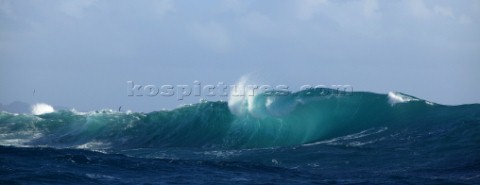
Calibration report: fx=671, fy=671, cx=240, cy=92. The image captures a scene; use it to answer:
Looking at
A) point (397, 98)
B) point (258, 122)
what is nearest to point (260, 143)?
point (258, 122)

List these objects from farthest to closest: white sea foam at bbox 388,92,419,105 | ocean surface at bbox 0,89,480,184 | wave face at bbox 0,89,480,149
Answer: white sea foam at bbox 388,92,419,105, wave face at bbox 0,89,480,149, ocean surface at bbox 0,89,480,184

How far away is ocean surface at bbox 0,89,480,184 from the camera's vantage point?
1486cm

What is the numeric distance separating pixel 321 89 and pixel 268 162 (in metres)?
11.3

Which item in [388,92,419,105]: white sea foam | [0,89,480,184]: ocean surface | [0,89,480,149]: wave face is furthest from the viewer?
[388,92,419,105]: white sea foam

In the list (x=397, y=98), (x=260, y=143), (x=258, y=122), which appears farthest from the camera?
(x=258, y=122)

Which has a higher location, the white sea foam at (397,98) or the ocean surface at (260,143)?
the white sea foam at (397,98)

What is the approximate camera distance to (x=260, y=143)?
2452 centimetres

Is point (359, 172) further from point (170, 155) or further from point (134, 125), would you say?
point (134, 125)

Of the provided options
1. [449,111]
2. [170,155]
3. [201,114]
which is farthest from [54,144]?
[449,111]

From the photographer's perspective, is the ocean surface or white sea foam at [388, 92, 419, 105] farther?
white sea foam at [388, 92, 419, 105]

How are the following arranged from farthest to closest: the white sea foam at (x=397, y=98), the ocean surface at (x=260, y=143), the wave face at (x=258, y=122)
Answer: the white sea foam at (x=397, y=98) < the wave face at (x=258, y=122) < the ocean surface at (x=260, y=143)

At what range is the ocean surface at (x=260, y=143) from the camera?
14.9 metres

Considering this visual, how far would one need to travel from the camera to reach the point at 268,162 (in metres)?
17.9

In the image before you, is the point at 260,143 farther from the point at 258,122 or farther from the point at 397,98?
the point at 397,98
